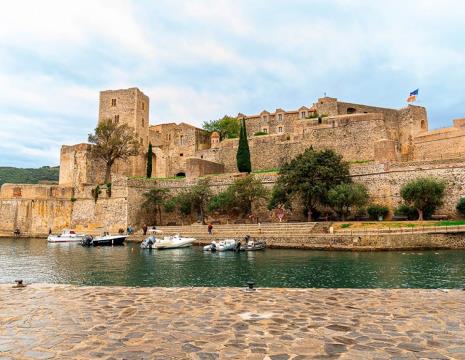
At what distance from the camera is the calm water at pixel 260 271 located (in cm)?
1562

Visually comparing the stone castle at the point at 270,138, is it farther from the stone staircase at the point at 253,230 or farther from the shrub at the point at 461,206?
the stone staircase at the point at 253,230

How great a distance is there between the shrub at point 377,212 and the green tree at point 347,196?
30.1 inches

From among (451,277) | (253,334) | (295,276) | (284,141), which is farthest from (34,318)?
(284,141)

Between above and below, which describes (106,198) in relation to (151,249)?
above

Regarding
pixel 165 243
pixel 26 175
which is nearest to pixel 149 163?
pixel 165 243

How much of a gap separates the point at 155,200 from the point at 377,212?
23388mm

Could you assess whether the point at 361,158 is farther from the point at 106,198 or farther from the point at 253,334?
the point at 253,334

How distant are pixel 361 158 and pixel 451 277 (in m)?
30.8

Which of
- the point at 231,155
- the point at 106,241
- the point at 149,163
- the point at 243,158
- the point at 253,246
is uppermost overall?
the point at 231,155

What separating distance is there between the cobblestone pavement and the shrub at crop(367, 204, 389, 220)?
90.9ft

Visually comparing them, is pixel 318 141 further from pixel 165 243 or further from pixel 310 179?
pixel 165 243

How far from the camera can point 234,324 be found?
21.2ft

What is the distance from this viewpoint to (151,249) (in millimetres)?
33062

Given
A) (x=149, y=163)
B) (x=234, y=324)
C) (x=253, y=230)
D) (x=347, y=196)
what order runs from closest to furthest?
(x=234, y=324) → (x=347, y=196) → (x=253, y=230) → (x=149, y=163)
